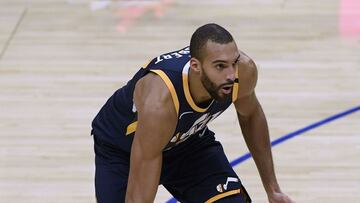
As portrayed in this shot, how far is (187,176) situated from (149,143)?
0.58m

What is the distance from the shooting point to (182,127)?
14.1 feet

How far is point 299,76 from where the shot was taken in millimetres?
7688

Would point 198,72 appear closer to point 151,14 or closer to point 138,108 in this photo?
point 138,108

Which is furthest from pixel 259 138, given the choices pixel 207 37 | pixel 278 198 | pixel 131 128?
pixel 207 37

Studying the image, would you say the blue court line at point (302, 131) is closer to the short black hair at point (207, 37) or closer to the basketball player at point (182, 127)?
the basketball player at point (182, 127)

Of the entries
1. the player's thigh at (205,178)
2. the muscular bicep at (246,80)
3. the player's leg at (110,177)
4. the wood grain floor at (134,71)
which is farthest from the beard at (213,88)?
the wood grain floor at (134,71)

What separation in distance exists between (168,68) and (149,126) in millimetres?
328

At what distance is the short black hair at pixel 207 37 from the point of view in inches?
156

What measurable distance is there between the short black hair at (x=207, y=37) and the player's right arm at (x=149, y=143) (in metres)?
0.26

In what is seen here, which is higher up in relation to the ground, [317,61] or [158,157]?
[158,157]

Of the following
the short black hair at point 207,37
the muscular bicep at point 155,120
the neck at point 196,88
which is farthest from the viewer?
the neck at point 196,88

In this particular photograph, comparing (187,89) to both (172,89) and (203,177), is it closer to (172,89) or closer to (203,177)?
(172,89)

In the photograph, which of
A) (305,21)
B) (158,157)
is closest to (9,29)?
(305,21)

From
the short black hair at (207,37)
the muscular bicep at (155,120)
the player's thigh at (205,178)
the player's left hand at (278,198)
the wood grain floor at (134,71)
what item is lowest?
the wood grain floor at (134,71)
